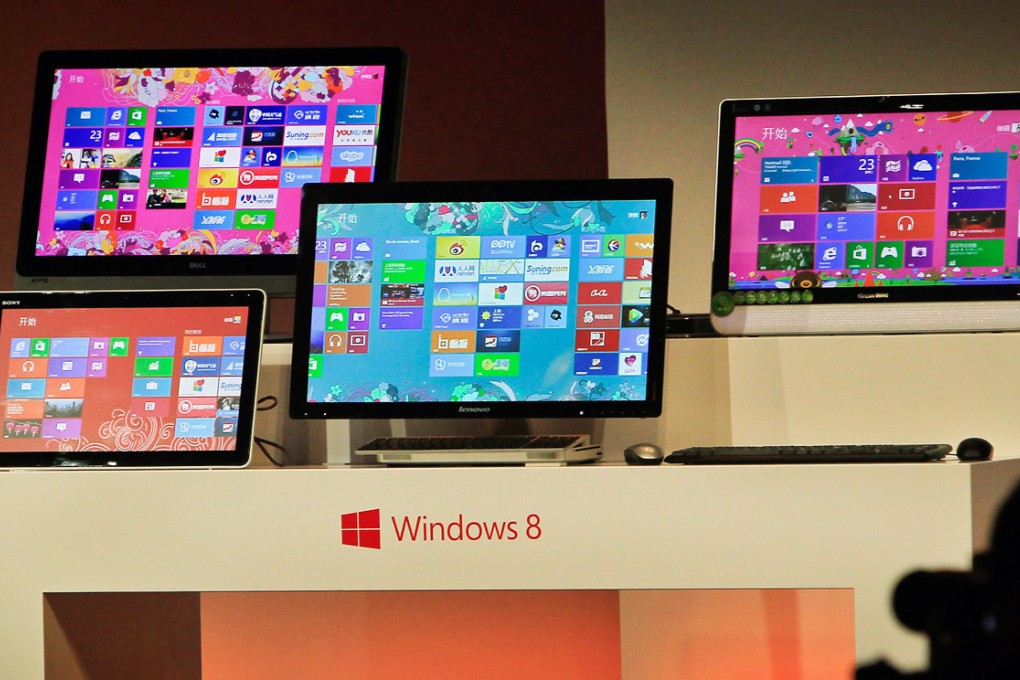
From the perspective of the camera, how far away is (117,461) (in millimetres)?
1536

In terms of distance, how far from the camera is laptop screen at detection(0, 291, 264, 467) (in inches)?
60.9

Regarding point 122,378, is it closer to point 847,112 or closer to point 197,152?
point 197,152

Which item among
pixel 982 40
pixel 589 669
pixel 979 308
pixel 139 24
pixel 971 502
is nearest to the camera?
pixel 971 502

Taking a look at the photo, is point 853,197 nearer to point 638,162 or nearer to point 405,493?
point 405,493

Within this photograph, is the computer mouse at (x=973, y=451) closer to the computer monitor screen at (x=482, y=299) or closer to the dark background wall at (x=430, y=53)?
the computer monitor screen at (x=482, y=299)

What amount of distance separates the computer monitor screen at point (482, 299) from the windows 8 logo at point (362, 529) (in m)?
0.21

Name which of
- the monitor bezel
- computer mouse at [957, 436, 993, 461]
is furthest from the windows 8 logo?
computer mouse at [957, 436, 993, 461]

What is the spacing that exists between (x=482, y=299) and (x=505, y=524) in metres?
0.36

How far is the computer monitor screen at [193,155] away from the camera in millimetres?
1792

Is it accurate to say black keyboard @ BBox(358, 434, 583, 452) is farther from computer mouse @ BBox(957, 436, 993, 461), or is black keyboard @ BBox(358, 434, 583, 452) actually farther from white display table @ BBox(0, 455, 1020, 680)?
computer mouse @ BBox(957, 436, 993, 461)

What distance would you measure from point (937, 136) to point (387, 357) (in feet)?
2.79

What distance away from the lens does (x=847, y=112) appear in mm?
1688

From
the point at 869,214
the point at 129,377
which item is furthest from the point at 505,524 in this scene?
the point at 869,214

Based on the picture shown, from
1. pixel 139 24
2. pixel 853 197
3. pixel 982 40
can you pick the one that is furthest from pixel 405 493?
pixel 139 24
